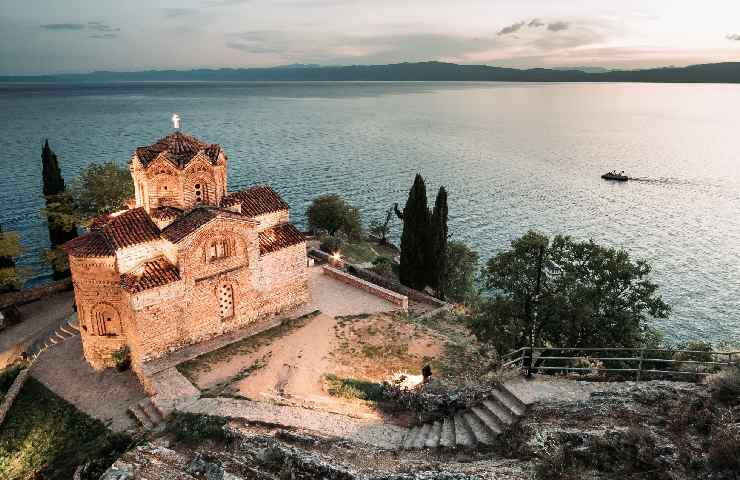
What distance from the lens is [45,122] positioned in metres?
157

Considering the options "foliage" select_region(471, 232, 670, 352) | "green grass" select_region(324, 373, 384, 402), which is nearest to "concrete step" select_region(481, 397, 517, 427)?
"foliage" select_region(471, 232, 670, 352)

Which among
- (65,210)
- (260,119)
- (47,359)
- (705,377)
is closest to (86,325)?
(47,359)

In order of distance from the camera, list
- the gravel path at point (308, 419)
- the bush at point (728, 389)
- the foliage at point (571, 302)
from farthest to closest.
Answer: the foliage at point (571, 302)
the gravel path at point (308, 419)
the bush at point (728, 389)

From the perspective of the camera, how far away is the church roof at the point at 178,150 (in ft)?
81.2

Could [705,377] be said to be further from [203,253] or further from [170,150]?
[170,150]

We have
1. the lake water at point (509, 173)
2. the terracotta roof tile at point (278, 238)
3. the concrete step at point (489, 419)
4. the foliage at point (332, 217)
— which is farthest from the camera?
the lake water at point (509, 173)

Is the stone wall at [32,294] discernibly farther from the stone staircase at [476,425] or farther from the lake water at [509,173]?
the stone staircase at [476,425]

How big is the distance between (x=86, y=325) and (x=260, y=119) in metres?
163

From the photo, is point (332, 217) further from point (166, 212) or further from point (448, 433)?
point (448, 433)

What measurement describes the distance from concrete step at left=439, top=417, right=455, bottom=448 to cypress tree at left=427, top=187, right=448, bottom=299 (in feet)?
67.5

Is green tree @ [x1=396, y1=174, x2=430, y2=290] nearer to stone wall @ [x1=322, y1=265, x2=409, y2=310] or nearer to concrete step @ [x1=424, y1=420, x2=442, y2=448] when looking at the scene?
stone wall @ [x1=322, y1=265, x2=409, y2=310]

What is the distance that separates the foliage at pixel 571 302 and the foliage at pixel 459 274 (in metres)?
19.5

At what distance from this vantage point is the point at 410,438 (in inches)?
660

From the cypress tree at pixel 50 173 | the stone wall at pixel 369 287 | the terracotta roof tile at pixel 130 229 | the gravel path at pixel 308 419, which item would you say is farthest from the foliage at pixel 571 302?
the cypress tree at pixel 50 173
